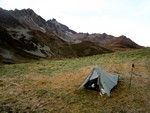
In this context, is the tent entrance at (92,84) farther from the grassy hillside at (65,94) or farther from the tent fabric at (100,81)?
the grassy hillside at (65,94)

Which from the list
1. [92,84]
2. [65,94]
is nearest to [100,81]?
[92,84]

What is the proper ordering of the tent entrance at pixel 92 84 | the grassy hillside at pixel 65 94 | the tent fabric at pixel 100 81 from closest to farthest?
1. the grassy hillside at pixel 65 94
2. the tent fabric at pixel 100 81
3. the tent entrance at pixel 92 84

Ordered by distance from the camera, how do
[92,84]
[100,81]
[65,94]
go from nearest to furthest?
[65,94]
[100,81]
[92,84]

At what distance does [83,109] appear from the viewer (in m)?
20.8

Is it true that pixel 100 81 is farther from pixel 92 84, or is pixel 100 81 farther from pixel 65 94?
pixel 65 94

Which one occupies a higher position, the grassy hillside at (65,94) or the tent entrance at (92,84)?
the tent entrance at (92,84)

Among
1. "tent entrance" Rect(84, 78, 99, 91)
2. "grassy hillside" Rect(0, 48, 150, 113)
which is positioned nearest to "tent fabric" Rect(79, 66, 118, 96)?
"tent entrance" Rect(84, 78, 99, 91)

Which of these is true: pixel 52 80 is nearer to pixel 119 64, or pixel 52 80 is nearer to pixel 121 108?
pixel 121 108

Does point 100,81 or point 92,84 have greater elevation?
point 100,81

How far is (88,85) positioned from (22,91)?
7073 mm

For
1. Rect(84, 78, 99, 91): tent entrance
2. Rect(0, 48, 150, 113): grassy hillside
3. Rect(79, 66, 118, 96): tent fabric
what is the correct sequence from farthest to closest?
Rect(84, 78, 99, 91): tent entrance < Rect(79, 66, 118, 96): tent fabric < Rect(0, 48, 150, 113): grassy hillside

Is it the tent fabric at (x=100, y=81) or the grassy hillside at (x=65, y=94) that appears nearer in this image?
the grassy hillside at (x=65, y=94)

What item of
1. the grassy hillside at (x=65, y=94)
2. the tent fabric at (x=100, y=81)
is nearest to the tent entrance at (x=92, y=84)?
the tent fabric at (x=100, y=81)

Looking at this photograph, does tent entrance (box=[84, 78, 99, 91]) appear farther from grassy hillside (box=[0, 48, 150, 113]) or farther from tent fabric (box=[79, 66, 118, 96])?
grassy hillside (box=[0, 48, 150, 113])
